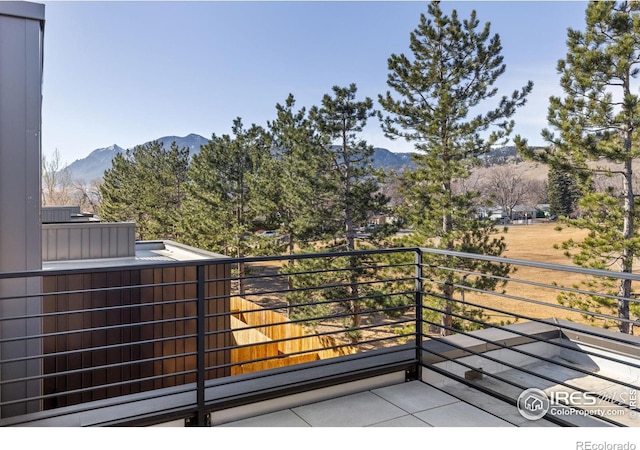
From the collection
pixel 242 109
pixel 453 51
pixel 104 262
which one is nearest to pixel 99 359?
pixel 104 262

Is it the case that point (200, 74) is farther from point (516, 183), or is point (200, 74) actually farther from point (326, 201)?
point (326, 201)

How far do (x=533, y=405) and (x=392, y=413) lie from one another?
0.80 meters

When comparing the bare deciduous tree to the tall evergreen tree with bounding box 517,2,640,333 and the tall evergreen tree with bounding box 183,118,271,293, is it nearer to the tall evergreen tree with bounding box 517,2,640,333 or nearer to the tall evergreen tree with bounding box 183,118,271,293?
the tall evergreen tree with bounding box 183,118,271,293

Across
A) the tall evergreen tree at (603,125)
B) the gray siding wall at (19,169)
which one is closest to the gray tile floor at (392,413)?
the gray siding wall at (19,169)

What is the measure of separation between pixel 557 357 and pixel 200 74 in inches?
1553

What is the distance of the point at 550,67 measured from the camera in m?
9.48

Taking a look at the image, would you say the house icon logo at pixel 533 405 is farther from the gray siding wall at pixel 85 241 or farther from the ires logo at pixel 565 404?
the gray siding wall at pixel 85 241

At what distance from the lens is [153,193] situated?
2122cm

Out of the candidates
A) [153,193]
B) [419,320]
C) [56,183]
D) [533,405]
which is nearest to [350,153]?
[419,320]

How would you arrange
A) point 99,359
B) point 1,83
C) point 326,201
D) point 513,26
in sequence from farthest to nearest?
point 326,201 < point 513,26 < point 99,359 < point 1,83

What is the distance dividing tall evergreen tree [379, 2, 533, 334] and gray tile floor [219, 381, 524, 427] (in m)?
7.78

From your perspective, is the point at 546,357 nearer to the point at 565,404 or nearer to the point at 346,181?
the point at 565,404

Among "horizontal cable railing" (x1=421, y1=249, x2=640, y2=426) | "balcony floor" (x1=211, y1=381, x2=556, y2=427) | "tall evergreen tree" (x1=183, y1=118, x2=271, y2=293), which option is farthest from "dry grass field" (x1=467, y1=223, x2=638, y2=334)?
"balcony floor" (x1=211, y1=381, x2=556, y2=427)

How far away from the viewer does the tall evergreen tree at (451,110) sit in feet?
33.2
